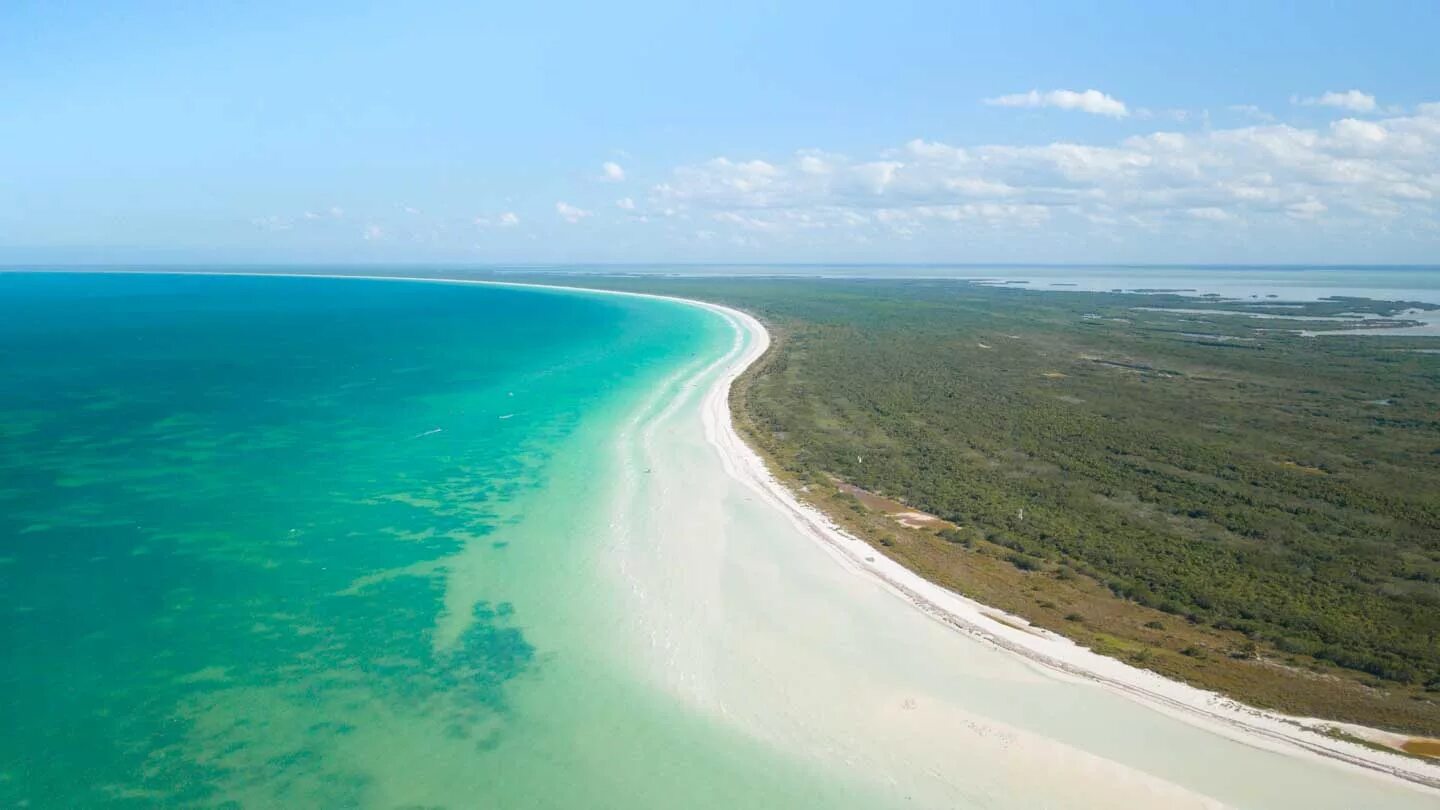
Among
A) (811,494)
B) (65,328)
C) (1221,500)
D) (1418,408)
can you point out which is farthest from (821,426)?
(65,328)

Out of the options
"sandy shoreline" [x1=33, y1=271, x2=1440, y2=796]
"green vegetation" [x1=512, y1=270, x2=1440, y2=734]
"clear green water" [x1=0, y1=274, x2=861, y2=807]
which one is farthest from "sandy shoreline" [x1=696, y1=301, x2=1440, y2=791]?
"clear green water" [x1=0, y1=274, x2=861, y2=807]

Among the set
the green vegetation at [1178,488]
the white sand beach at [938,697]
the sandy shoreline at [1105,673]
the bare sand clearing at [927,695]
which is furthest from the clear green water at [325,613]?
the green vegetation at [1178,488]

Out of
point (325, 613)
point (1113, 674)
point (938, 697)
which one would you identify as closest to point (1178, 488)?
point (1113, 674)

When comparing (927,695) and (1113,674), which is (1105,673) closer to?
(1113,674)

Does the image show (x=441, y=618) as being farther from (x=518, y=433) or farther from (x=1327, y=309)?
(x=1327, y=309)

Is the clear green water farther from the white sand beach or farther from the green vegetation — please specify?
the green vegetation

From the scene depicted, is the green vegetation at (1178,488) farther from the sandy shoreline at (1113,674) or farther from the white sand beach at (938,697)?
the white sand beach at (938,697)
